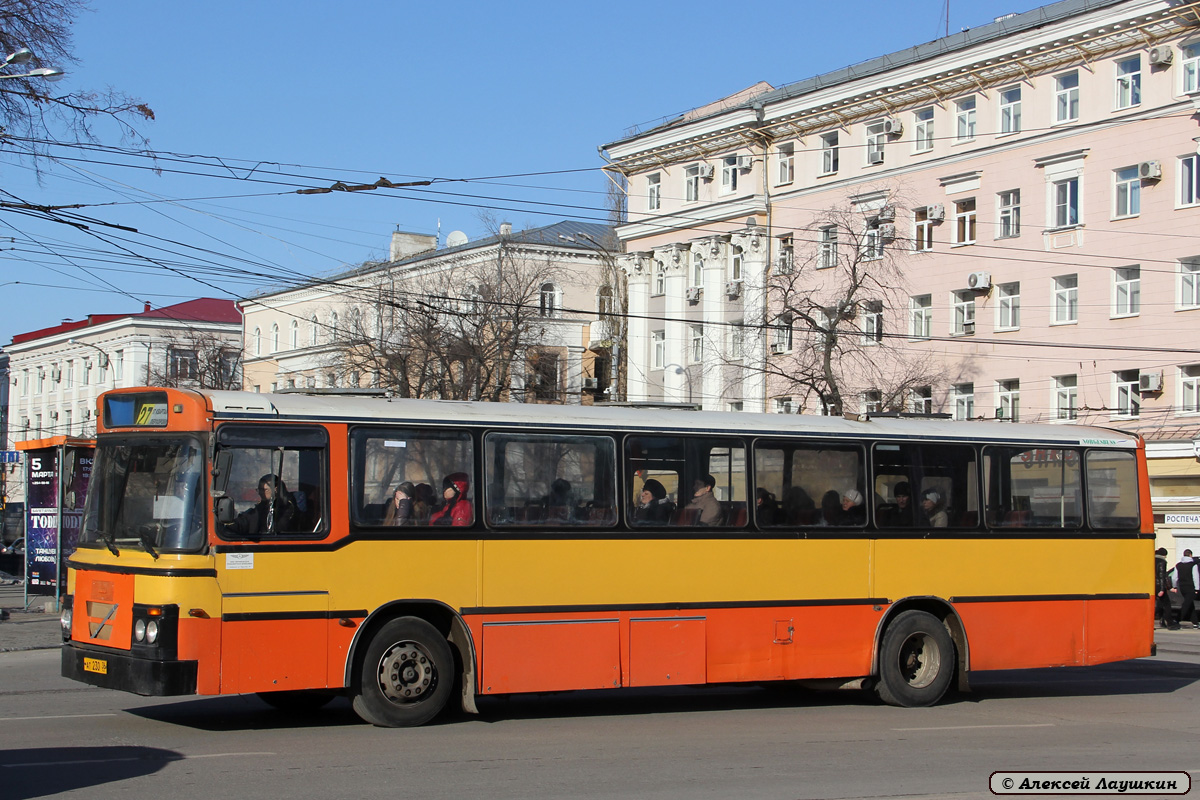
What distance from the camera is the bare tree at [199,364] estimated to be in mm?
70562

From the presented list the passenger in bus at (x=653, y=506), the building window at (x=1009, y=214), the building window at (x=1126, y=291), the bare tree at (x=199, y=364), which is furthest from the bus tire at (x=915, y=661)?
the bare tree at (x=199, y=364)

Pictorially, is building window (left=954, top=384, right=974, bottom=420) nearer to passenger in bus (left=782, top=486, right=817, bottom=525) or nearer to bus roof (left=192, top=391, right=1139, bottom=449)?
bus roof (left=192, top=391, right=1139, bottom=449)

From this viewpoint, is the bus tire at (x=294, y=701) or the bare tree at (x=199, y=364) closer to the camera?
the bus tire at (x=294, y=701)

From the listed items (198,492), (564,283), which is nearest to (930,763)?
(198,492)

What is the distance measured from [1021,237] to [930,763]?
110ft

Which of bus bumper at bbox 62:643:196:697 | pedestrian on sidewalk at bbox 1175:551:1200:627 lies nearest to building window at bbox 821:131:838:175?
pedestrian on sidewalk at bbox 1175:551:1200:627

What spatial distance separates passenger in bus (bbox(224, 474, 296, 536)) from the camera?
11.0 meters

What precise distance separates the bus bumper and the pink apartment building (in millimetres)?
27802

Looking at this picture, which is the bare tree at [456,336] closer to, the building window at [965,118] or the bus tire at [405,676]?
the building window at [965,118]

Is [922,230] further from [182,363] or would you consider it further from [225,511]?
[182,363]

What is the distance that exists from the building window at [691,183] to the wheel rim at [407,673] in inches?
1645

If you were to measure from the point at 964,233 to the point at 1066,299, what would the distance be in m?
4.29

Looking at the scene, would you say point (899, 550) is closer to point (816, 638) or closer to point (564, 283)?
point (816, 638)

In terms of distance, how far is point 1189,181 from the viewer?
36906 millimetres
